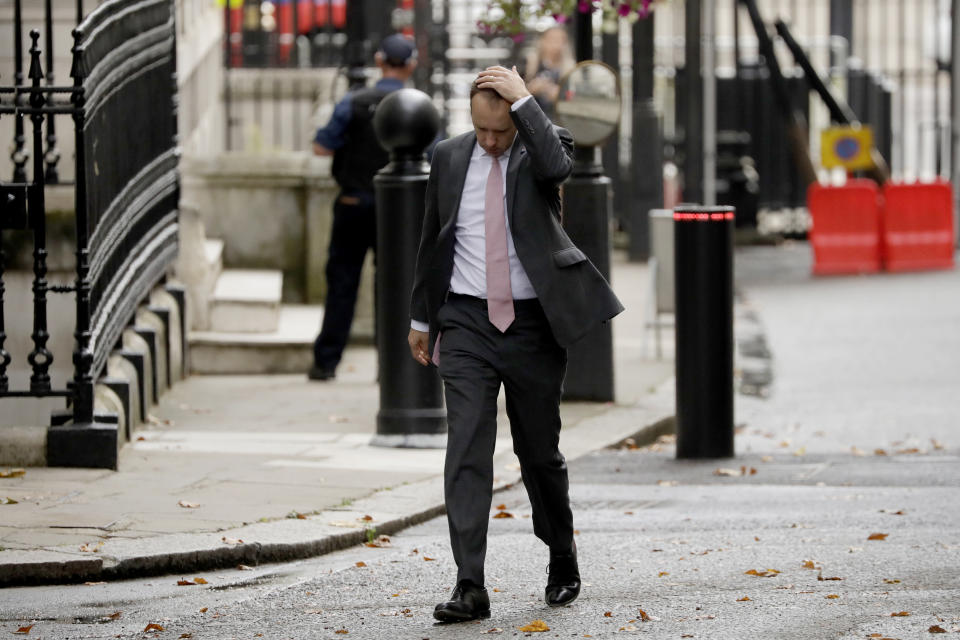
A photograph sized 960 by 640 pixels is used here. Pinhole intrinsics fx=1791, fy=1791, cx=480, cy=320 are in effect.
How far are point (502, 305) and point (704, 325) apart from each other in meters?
3.30

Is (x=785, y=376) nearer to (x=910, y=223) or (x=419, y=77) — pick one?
(x=419, y=77)

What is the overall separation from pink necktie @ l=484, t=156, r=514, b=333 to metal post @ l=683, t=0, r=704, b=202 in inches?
314

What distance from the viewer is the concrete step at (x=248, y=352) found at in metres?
11.2

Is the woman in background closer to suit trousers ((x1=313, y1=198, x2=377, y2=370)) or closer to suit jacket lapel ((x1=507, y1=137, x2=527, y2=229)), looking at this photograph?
suit trousers ((x1=313, y1=198, x2=377, y2=370))

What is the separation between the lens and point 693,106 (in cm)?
1369

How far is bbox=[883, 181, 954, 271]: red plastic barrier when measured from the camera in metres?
19.3

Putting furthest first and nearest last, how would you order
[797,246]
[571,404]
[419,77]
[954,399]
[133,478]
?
[797,246]
[419,77]
[954,399]
[571,404]
[133,478]

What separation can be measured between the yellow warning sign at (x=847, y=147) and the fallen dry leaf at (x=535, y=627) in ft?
51.1

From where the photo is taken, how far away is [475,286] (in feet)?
18.4

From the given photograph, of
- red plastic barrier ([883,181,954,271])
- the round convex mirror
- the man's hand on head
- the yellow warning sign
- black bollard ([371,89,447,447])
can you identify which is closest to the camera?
the man's hand on head

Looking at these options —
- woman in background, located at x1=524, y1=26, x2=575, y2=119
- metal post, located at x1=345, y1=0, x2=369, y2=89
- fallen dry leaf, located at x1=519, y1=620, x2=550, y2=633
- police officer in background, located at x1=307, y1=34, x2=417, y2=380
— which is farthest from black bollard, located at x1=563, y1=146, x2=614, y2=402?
woman in background, located at x1=524, y1=26, x2=575, y2=119

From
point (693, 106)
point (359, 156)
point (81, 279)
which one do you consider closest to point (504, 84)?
point (81, 279)

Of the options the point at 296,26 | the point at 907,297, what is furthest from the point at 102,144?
the point at 907,297

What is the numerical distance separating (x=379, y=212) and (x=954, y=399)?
427cm
